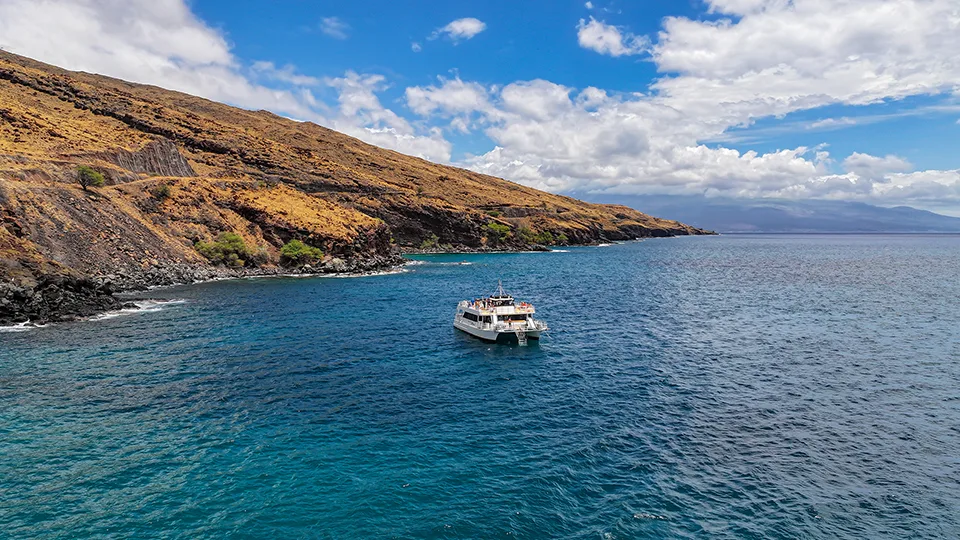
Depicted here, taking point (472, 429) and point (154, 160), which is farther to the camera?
point (154, 160)

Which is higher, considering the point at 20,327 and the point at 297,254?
the point at 297,254

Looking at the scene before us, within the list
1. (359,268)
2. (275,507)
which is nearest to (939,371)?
(275,507)

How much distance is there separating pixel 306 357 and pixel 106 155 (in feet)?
331

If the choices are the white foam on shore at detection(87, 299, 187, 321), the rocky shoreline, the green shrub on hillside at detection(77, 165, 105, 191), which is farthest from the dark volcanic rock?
the green shrub on hillside at detection(77, 165, 105, 191)

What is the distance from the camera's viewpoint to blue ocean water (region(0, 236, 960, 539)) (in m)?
22.7

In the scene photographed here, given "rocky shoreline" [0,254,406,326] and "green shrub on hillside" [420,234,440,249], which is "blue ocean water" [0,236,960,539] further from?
"green shrub on hillside" [420,234,440,249]

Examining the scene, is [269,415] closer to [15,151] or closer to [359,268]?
[359,268]

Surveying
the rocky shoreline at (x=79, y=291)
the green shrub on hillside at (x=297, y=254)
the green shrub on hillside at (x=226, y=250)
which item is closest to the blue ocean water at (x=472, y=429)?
Result: the rocky shoreline at (x=79, y=291)

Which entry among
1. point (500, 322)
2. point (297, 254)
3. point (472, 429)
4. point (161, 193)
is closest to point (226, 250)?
point (297, 254)

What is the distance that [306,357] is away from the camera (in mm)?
46594

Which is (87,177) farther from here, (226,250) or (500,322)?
(500,322)

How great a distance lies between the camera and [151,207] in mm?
101500

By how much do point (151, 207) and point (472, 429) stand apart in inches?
3841

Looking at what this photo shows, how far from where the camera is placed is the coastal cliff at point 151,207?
67375mm
